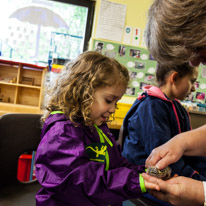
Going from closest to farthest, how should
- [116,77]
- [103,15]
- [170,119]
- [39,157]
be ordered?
1. [39,157]
2. [116,77]
3. [170,119]
4. [103,15]

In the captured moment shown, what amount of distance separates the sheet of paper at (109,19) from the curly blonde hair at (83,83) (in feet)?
5.54

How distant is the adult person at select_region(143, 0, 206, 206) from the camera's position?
0.60 metres

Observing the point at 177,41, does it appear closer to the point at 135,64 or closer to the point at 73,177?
the point at 73,177

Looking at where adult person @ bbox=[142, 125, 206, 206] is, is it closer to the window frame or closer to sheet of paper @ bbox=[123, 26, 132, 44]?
sheet of paper @ bbox=[123, 26, 132, 44]

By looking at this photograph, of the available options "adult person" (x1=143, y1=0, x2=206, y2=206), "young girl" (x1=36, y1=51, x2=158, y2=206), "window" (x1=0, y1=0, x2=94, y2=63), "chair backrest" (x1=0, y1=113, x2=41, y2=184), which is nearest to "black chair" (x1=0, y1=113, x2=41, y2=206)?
"chair backrest" (x1=0, y1=113, x2=41, y2=184)

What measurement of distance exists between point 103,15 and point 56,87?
6.07 ft

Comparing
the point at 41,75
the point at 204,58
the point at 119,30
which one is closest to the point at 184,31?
the point at 204,58

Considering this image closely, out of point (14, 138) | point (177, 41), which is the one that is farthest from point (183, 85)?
point (14, 138)

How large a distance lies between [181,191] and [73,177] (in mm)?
371

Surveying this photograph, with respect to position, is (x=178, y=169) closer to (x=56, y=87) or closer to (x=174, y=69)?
(x=174, y=69)

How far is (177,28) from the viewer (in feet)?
2.08

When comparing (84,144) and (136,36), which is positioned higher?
(136,36)

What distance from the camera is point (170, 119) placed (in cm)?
116

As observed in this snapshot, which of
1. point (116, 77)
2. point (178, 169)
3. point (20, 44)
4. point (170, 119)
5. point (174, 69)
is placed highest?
point (20, 44)
